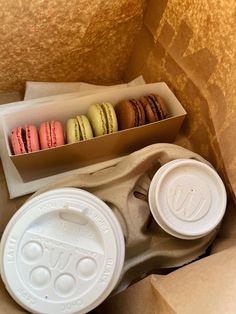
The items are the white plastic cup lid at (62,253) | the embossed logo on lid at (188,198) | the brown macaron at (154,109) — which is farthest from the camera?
the brown macaron at (154,109)

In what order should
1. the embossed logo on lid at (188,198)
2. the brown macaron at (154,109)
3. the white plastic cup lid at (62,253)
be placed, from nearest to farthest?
the white plastic cup lid at (62,253)
the embossed logo on lid at (188,198)
the brown macaron at (154,109)

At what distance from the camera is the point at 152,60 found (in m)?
1.10

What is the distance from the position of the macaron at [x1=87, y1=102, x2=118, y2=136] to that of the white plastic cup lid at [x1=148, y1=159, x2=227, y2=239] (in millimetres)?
182

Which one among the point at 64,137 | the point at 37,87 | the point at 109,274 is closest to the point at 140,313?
the point at 109,274

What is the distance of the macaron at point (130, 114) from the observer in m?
0.98

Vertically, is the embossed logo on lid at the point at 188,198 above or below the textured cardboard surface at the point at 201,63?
below

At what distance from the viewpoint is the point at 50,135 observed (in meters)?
0.94

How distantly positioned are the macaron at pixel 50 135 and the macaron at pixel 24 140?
1 cm

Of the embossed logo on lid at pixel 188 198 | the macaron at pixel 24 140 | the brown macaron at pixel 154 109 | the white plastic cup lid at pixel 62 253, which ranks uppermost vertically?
the brown macaron at pixel 154 109

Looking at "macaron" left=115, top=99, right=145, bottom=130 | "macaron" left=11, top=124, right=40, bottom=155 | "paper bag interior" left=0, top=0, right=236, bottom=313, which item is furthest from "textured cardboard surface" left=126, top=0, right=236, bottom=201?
"macaron" left=11, top=124, right=40, bottom=155

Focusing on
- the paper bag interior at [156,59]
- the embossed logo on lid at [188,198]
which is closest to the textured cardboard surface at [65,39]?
the paper bag interior at [156,59]

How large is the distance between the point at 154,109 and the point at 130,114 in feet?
0.24

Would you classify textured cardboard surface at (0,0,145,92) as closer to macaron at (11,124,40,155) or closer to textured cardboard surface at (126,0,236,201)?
Answer: textured cardboard surface at (126,0,236,201)

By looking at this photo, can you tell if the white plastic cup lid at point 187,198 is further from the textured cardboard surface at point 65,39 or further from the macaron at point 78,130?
the textured cardboard surface at point 65,39
